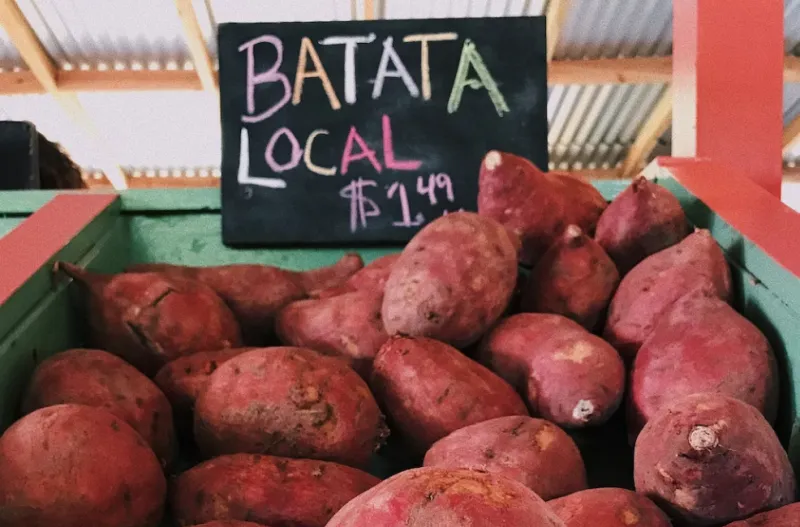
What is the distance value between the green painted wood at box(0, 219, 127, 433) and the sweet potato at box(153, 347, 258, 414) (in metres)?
0.14

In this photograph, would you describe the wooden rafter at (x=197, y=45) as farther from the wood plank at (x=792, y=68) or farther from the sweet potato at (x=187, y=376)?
the wood plank at (x=792, y=68)

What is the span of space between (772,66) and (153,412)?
109cm

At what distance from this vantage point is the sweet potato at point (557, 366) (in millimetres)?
Answer: 750

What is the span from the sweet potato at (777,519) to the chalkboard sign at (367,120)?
2.17 feet

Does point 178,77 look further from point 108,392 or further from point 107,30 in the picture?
point 108,392

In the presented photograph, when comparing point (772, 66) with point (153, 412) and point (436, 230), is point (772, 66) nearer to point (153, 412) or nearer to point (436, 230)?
point (436, 230)

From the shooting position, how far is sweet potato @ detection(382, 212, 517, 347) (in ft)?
2.71

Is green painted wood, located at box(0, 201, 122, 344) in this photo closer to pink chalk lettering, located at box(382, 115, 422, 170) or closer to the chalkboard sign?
the chalkboard sign

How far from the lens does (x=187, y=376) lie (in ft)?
2.67

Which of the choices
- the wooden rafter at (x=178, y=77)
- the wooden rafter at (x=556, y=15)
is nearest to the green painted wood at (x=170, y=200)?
the wooden rafter at (x=556, y=15)

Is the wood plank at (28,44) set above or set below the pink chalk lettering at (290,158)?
below

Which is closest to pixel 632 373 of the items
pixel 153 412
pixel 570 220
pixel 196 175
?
pixel 570 220

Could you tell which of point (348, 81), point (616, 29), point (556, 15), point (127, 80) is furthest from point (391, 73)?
point (127, 80)

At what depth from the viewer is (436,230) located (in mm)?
890
